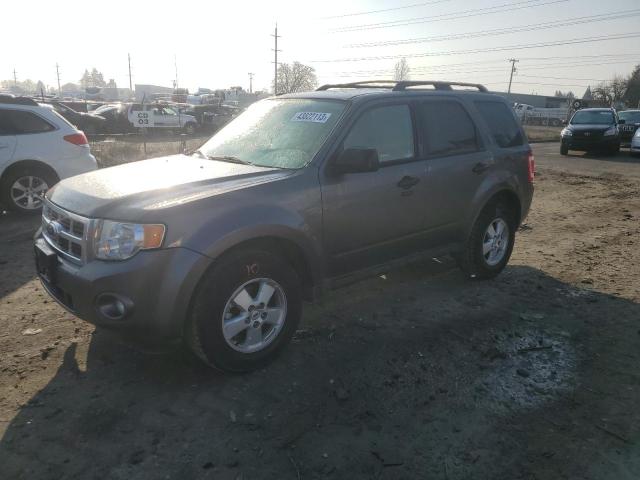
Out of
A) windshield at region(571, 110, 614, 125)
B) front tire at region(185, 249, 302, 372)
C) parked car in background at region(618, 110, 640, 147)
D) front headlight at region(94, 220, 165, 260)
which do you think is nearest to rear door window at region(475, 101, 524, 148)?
front tire at region(185, 249, 302, 372)

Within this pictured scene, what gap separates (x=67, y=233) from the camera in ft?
10.4

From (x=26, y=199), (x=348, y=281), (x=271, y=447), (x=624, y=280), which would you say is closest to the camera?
(x=271, y=447)

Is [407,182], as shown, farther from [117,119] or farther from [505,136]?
[117,119]

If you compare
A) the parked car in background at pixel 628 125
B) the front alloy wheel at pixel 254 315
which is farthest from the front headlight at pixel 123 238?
the parked car in background at pixel 628 125

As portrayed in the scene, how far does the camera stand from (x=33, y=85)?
494 feet

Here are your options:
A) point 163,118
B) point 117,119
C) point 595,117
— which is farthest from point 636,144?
point 117,119

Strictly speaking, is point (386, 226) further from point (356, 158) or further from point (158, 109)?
point (158, 109)

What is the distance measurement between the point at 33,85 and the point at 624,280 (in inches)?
6961

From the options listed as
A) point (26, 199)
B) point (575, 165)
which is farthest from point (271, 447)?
point (575, 165)

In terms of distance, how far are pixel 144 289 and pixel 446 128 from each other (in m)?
3.04

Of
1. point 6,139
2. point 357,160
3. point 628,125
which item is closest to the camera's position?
point 357,160

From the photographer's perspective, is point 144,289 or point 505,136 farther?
point 505,136

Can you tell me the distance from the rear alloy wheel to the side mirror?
Result: 5553 millimetres

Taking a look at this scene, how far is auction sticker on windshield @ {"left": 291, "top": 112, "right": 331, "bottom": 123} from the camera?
388 cm
